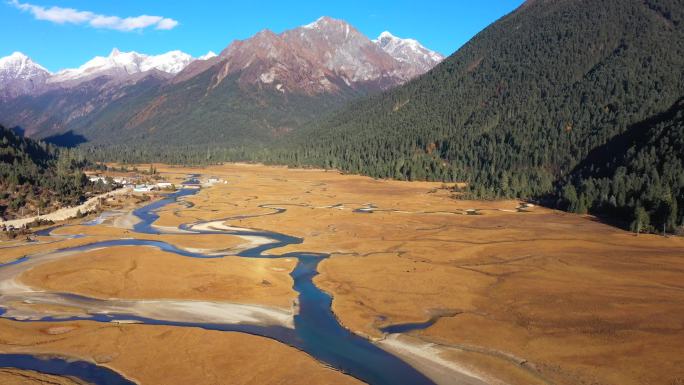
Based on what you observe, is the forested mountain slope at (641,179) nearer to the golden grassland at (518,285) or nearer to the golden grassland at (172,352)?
the golden grassland at (518,285)

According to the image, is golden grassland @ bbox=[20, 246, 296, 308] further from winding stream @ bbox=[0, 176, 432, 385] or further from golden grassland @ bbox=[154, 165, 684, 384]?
golden grassland @ bbox=[154, 165, 684, 384]

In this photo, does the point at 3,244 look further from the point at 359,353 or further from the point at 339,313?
the point at 359,353

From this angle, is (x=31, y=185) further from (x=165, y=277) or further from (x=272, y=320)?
(x=272, y=320)

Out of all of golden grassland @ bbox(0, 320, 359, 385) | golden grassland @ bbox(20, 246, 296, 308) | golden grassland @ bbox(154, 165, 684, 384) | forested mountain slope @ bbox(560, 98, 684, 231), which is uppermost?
forested mountain slope @ bbox(560, 98, 684, 231)

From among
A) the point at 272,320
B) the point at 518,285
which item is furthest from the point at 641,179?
the point at 272,320

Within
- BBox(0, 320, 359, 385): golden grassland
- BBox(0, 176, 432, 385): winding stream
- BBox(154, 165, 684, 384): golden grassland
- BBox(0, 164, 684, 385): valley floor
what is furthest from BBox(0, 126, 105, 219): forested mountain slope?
BBox(0, 320, 359, 385): golden grassland

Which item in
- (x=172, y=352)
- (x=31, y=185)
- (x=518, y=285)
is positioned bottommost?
(x=172, y=352)
